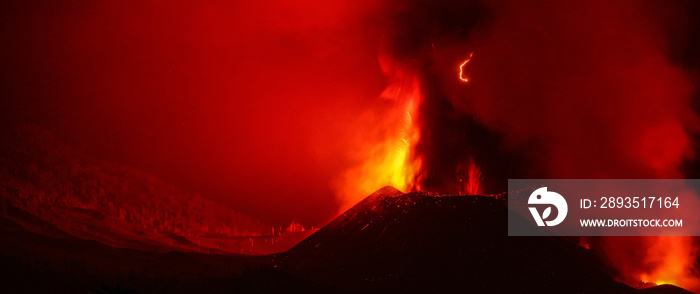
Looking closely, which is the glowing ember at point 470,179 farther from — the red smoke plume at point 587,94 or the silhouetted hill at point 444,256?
the silhouetted hill at point 444,256

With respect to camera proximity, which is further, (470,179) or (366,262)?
(470,179)

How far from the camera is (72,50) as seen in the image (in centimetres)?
2072

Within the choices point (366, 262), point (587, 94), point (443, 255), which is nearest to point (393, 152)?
point (587, 94)

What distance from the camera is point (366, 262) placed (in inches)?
471

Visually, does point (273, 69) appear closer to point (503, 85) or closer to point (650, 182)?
point (503, 85)

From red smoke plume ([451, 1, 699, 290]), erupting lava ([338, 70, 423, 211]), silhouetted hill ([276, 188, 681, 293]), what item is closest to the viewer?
silhouetted hill ([276, 188, 681, 293])

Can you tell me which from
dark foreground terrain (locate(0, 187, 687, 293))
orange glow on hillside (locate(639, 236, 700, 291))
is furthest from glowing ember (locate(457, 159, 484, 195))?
orange glow on hillside (locate(639, 236, 700, 291))

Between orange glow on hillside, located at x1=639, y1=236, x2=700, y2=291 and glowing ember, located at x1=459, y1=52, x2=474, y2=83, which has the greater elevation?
glowing ember, located at x1=459, y1=52, x2=474, y2=83

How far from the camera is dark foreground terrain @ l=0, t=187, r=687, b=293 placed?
10.6 m

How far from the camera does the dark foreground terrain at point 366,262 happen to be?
1062 cm

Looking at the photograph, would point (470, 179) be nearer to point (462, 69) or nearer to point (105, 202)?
point (462, 69)

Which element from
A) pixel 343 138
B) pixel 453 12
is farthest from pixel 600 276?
pixel 343 138

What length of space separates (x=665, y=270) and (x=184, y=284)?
388 inches

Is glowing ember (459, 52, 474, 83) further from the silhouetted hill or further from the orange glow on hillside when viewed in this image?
the orange glow on hillside
